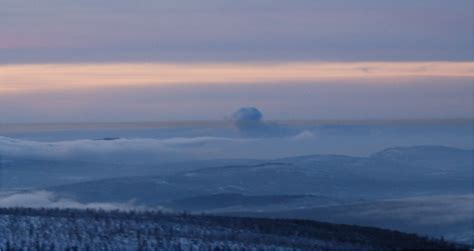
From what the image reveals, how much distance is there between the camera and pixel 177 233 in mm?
26016

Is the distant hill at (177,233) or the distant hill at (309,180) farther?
the distant hill at (309,180)

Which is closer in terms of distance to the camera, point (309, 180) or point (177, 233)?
point (177, 233)

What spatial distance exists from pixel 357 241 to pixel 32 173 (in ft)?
383

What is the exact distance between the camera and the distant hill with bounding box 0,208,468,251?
942 inches

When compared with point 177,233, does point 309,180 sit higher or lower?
higher

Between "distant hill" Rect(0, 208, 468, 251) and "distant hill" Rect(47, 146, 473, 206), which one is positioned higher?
"distant hill" Rect(47, 146, 473, 206)

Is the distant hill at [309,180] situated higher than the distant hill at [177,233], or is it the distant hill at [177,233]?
the distant hill at [309,180]

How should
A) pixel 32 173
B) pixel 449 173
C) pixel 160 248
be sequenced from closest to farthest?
pixel 160 248 → pixel 32 173 → pixel 449 173

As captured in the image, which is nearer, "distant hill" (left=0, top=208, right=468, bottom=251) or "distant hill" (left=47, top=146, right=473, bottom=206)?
"distant hill" (left=0, top=208, right=468, bottom=251)

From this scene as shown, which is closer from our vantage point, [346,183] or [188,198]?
[188,198]

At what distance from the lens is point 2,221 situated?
86.3ft

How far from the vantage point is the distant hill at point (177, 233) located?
2394cm

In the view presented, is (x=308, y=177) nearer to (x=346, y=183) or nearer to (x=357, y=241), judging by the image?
(x=346, y=183)

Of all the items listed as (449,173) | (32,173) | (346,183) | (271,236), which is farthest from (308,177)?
(271,236)
